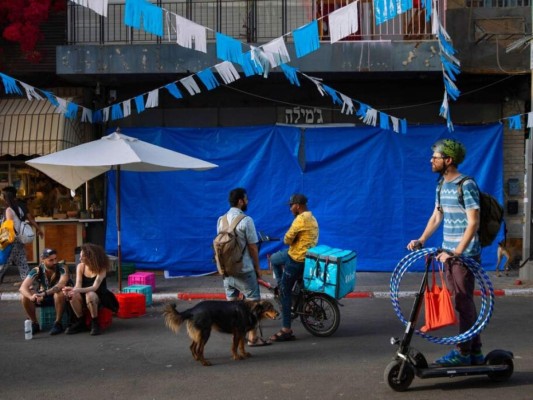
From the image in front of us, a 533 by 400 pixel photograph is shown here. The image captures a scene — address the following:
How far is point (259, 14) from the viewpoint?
14070 millimetres

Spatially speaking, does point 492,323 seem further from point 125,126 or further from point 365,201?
point 125,126

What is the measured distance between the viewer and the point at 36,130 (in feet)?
45.7

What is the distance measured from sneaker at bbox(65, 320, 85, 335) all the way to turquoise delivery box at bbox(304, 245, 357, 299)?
2.93 metres

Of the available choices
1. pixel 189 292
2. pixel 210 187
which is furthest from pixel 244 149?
pixel 189 292

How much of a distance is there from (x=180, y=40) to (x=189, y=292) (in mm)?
4385

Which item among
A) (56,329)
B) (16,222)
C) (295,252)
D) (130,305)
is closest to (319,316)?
(295,252)

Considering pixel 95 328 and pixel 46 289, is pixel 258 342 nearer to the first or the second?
pixel 95 328

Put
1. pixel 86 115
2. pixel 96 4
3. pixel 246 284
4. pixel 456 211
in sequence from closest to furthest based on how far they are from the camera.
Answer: pixel 456 211, pixel 246 284, pixel 96 4, pixel 86 115

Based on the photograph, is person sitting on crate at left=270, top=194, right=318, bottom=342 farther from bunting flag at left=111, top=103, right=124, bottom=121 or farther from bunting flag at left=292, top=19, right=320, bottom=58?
bunting flag at left=111, top=103, right=124, bottom=121

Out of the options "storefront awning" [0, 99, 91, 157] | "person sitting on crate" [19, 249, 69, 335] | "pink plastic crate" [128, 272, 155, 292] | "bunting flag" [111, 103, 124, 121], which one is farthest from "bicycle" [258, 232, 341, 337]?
"storefront awning" [0, 99, 91, 157]

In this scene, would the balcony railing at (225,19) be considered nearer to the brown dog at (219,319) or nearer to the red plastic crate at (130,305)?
the red plastic crate at (130,305)

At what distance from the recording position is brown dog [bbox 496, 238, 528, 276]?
13078 mm

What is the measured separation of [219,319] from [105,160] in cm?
369

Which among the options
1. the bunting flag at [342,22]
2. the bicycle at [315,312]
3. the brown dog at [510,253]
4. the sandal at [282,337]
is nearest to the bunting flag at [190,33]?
the bunting flag at [342,22]
